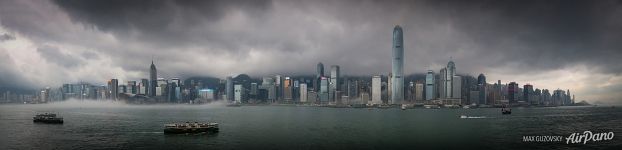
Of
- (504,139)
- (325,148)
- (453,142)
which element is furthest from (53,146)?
(504,139)

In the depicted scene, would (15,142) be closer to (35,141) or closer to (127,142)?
(35,141)

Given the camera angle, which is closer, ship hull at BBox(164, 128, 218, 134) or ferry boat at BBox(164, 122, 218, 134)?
ship hull at BBox(164, 128, 218, 134)

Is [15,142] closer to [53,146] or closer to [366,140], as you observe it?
[53,146]

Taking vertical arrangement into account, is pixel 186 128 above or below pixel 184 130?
above

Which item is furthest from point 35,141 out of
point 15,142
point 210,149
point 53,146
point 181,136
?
point 210,149

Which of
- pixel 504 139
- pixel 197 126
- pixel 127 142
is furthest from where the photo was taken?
pixel 197 126

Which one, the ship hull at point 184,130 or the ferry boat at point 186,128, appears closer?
the ship hull at point 184,130

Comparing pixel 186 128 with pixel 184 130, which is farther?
pixel 186 128

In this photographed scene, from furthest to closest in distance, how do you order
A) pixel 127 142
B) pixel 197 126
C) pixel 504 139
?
1. pixel 197 126
2. pixel 504 139
3. pixel 127 142

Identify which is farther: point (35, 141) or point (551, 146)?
point (35, 141)
